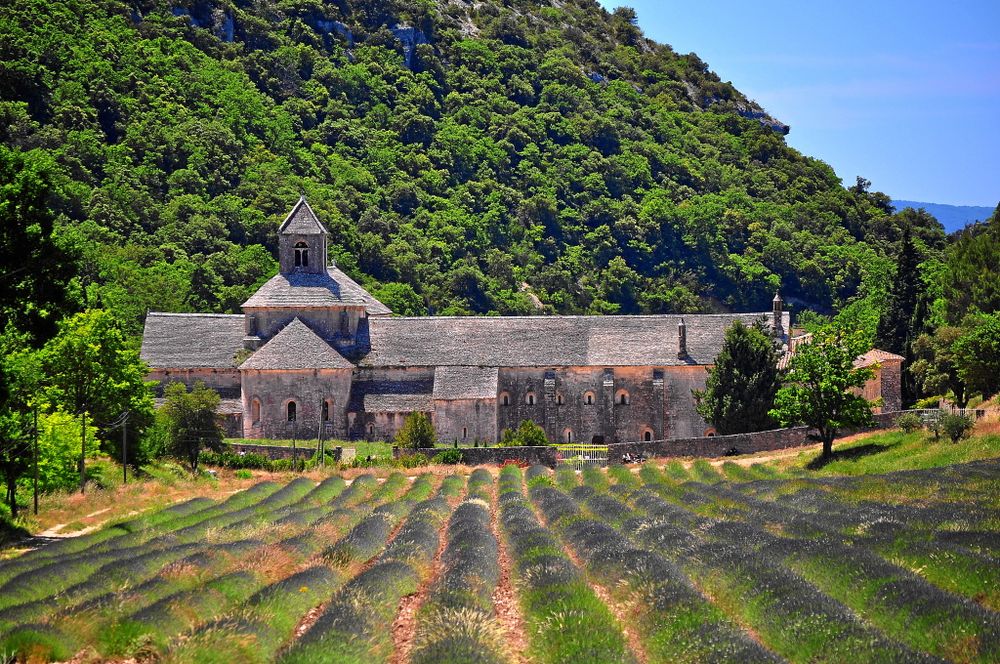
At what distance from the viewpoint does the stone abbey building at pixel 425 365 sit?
7750 cm

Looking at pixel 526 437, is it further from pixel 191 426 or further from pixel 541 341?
pixel 191 426

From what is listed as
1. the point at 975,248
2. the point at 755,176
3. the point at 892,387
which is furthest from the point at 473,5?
the point at 892,387

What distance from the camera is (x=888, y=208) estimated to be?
175125 millimetres

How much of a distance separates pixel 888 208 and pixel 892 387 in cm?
10375

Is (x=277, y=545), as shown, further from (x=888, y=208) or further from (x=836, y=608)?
(x=888, y=208)

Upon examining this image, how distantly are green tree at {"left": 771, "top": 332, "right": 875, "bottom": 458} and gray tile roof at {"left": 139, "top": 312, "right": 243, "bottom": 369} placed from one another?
36.8 metres

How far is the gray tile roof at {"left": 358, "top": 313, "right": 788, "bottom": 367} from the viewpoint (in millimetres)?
81188

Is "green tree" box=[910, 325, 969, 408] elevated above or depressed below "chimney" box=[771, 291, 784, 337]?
below

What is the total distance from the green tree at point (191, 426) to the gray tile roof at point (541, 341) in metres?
13.1

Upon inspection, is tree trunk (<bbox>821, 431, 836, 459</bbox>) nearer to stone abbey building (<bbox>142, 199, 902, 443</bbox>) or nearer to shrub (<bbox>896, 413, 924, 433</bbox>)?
shrub (<bbox>896, 413, 924, 433</bbox>)

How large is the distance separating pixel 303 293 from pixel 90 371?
3075 centimetres

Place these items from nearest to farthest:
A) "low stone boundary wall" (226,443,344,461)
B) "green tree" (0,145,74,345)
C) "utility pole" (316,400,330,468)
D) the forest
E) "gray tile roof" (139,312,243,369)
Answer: "green tree" (0,145,74,345), "utility pole" (316,400,330,468), "low stone boundary wall" (226,443,344,461), "gray tile roof" (139,312,243,369), the forest

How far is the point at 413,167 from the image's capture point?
158 m

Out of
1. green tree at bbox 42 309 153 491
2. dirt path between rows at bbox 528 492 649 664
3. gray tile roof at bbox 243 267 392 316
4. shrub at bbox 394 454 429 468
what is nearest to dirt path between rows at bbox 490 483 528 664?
dirt path between rows at bbox 528 492 649 664
